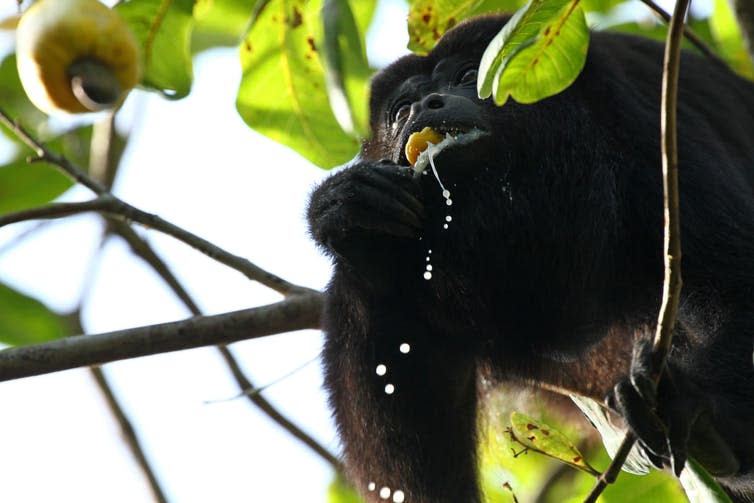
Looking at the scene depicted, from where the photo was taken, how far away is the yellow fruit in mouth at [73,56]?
1.68 meters

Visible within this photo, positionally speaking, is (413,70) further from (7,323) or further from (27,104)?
(7,323)

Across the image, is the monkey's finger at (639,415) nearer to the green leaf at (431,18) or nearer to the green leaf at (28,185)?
the green leaf at (431,18)

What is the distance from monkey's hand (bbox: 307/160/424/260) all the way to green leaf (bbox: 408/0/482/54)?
1.05ft

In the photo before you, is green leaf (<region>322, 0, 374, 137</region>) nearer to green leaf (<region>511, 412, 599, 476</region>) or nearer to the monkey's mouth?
green leaf (<region>511, 412, 599, 476</region>)

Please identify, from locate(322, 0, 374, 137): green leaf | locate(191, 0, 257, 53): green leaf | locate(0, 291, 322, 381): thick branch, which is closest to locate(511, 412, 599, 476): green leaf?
locate(322, 0, 374, 137): green leaf

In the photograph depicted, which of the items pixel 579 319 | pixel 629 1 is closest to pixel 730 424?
pixel 579 319

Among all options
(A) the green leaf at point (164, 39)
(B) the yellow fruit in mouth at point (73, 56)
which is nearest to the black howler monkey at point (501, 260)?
(A) the green leaf at point (164, 39)

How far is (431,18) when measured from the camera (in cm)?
257

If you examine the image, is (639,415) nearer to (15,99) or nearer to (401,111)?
(401,111)

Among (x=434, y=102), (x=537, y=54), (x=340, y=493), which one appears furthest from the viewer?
(x=340, y=493)

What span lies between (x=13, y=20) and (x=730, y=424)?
1.71 metres

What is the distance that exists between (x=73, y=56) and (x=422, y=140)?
1318mm

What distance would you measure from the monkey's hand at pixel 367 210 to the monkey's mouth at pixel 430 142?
96 millimetres

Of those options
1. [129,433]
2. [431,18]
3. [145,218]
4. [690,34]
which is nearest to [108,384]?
[129,433]
